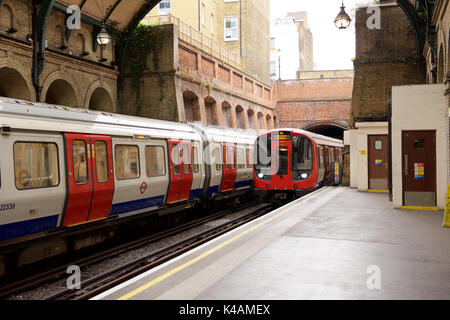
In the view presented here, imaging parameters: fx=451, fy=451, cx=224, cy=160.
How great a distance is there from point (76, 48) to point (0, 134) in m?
11.8

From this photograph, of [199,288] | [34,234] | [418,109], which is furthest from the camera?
[418,109]

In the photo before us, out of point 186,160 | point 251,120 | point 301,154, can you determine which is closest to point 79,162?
point 186,160

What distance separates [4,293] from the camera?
6.88m

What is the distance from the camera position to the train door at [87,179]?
8.32 meters

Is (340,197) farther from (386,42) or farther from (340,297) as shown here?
(340,297)

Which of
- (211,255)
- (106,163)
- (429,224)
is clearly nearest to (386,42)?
(429,224)

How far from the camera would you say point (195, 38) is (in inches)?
955

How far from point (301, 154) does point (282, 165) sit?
0.80 m

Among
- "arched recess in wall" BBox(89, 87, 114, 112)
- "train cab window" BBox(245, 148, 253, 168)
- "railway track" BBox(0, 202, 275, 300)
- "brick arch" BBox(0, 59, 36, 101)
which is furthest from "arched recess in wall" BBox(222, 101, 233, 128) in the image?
"railway track" BBox(0, 202, 275, 300)

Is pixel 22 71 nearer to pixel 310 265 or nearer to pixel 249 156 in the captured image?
pixel 249 156

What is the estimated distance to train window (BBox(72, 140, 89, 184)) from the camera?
8438 millimetres

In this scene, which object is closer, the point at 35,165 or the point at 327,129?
the point at 35,165

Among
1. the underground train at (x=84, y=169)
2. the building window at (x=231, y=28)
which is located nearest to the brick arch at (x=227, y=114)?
the building window at (x=231, y=28)

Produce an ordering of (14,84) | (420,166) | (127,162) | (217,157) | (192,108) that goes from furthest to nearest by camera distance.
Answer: (192,108) < (217,157) < (14,84) < (420,166) < (127,162)
